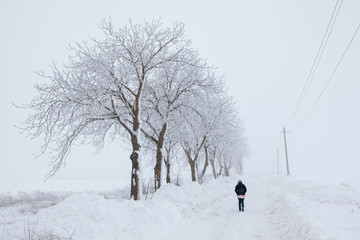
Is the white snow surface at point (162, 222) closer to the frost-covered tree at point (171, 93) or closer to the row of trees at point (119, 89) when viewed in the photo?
the row of trees at point (119, 89)

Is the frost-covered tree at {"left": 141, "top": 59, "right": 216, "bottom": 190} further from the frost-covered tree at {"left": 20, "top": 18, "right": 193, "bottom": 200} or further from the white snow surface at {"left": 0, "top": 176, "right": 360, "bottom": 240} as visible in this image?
the white snow surface at {"left": 0, "top": 176, "right": 360, "bottom": 240}

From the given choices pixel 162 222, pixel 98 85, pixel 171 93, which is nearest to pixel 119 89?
pixel 98 85

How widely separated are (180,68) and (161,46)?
7.12 ft

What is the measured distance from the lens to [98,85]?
12188 millimetres

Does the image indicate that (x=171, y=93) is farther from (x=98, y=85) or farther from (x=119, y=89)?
(x=98, y=85)

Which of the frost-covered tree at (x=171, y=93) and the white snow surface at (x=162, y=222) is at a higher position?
the frost-covered tree at (x=171, y=93)

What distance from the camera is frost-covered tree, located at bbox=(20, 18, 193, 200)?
451 inches

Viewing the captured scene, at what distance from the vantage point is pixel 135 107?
13.9m

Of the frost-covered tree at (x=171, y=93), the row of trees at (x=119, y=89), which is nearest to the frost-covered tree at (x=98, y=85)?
the row of trees at (x=119, y=89)

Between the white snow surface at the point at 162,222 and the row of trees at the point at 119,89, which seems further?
the row of trees at the point at 119,89

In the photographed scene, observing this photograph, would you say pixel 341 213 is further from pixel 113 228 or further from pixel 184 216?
pixel 113 228

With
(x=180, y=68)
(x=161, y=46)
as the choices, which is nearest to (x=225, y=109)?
(x=180, y=68)

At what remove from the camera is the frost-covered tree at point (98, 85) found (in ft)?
37.6

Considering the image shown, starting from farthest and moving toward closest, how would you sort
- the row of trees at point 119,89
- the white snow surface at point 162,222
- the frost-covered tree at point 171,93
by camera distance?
the frost-covered tree at point 171,93
the row of trees at point 119,89
the white snow surface at point 162,222
